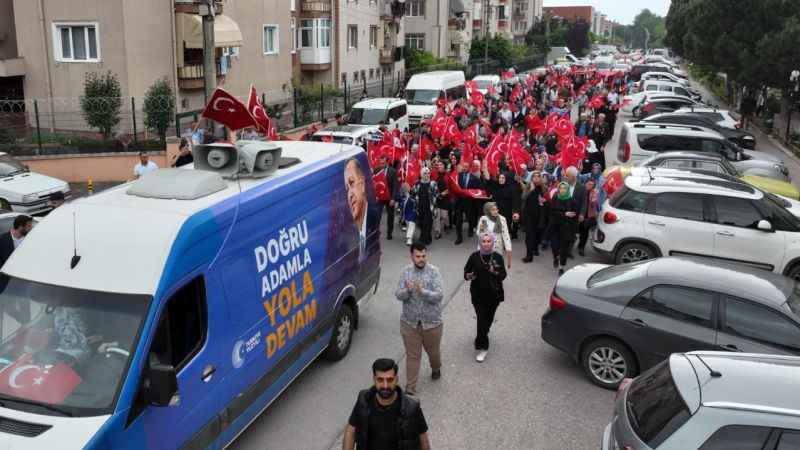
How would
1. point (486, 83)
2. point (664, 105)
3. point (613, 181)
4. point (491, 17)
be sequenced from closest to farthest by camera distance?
1. point (613, 181)
2. point (664, 105)
3. point (486, 83)
4. point (491, 17)

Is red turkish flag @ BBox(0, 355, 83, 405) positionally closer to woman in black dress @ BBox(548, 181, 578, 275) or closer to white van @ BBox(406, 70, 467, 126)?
woman in black dress @ BBox(548, 181, 578, 275)

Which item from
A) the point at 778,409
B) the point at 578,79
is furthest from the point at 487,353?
the point at 578,79

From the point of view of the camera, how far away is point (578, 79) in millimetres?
44438

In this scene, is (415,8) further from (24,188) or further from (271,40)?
(24,188)

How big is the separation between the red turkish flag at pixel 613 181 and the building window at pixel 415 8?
48.9 metres

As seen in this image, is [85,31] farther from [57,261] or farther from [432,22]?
[432,22]

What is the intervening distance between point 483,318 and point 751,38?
27268 mm

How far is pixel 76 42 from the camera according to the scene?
78.4 ft

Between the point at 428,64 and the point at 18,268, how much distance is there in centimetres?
4998

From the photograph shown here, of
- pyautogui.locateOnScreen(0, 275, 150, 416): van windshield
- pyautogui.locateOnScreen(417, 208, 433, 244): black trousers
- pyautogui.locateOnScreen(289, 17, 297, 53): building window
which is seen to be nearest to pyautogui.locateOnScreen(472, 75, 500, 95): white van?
pyautogui.locateOnScreen(289, 17, 297, 53): building window

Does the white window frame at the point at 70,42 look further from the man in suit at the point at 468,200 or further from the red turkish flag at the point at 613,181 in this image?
the red turkish flag at the point at 613,181

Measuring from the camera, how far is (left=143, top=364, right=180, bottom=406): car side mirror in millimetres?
5051

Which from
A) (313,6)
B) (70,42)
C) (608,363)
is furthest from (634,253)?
(313,6)

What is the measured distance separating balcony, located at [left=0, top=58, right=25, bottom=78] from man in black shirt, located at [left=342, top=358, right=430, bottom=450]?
22731mm
